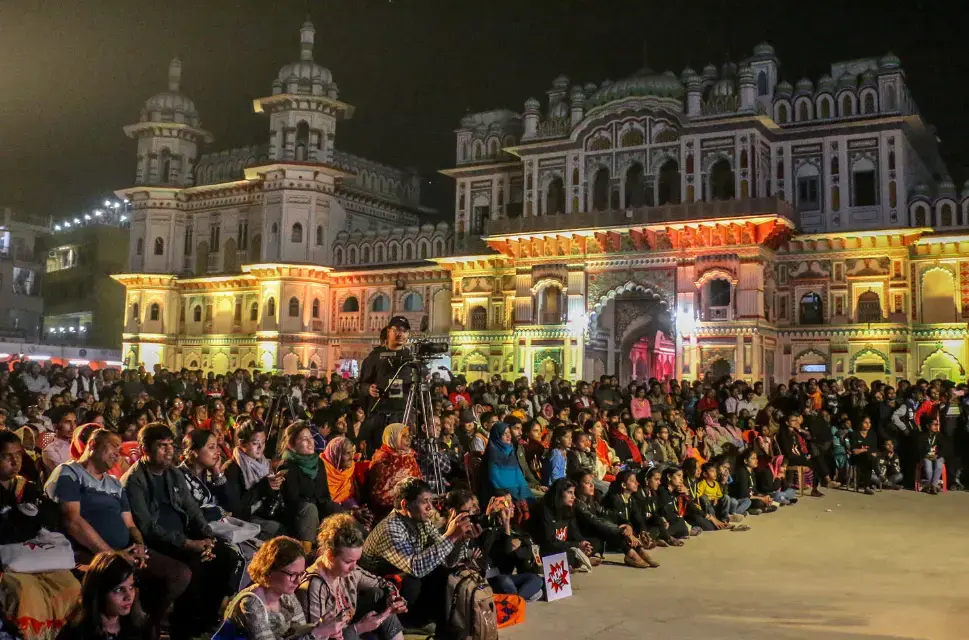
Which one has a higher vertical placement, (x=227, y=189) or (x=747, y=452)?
(x=227, y=189)

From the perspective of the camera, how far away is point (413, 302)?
35.3 m

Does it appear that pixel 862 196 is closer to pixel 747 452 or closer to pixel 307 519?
pixel 747 452

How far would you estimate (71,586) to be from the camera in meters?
5.39

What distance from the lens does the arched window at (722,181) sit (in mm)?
27000

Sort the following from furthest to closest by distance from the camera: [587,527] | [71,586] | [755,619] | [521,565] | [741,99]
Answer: [741,99]
[587,527]
[521,565]
[755,619]
[71,586]

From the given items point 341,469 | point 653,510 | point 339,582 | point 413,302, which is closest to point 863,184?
point 413,302

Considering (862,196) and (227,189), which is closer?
(862,196)

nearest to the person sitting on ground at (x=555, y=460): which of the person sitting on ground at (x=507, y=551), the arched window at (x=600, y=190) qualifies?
the person sitting on ground at (x=507, y=551)

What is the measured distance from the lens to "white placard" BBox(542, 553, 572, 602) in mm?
7674

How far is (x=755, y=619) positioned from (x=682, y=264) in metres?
20.6

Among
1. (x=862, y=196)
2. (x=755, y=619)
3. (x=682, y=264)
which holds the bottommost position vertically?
(x=755, y=619)

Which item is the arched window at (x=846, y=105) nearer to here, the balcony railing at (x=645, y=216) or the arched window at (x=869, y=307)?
the balcony railing at (x=645, y=216)

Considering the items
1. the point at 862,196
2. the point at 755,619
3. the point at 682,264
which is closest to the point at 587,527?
the point at 755,619

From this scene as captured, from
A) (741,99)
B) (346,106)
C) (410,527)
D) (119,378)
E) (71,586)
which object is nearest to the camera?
(71,586)
